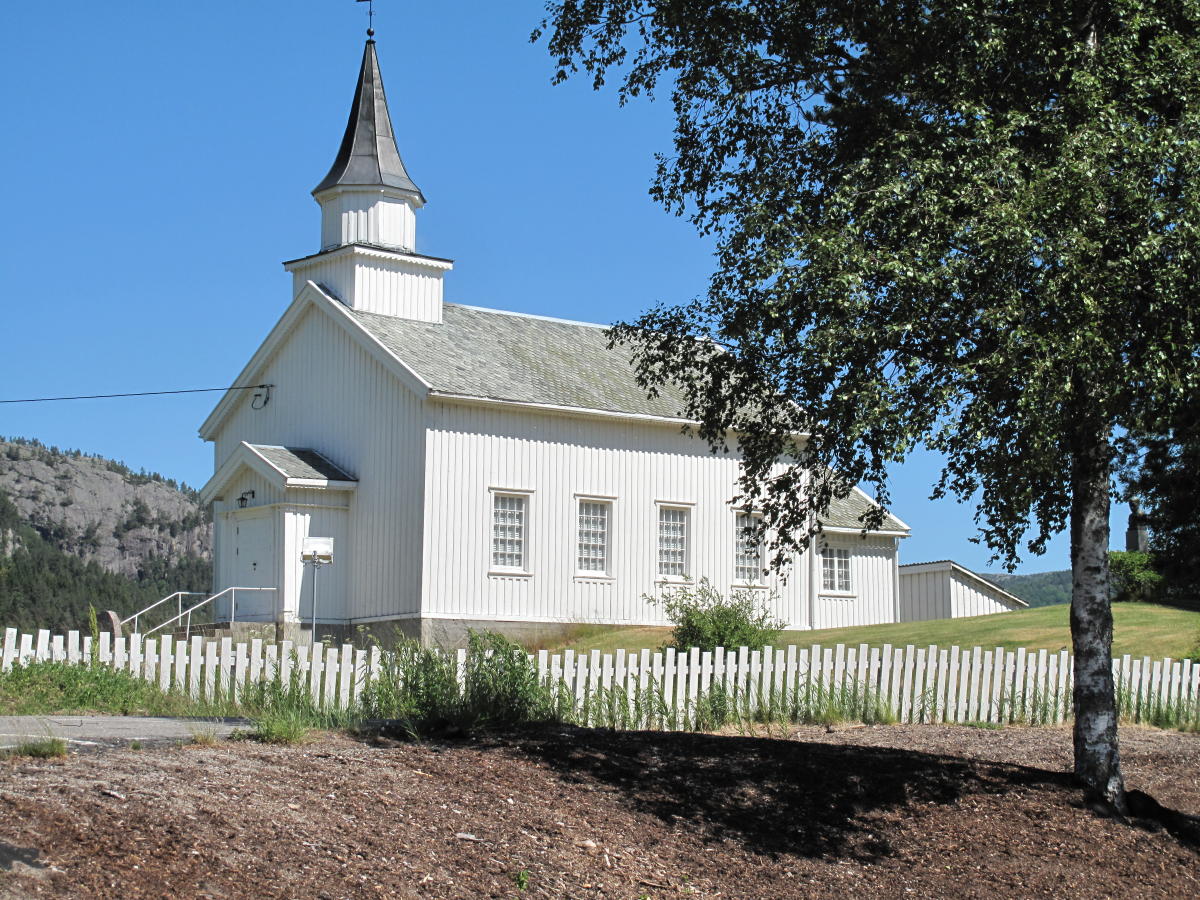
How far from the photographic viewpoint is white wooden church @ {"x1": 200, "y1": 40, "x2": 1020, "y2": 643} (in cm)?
2806

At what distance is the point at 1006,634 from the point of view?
25.2 meters

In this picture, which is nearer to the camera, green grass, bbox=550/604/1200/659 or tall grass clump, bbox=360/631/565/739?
tall grass clump, bbox=360/631/565/739

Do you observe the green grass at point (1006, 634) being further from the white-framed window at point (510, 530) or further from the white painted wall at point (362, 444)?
the white painted wall at point (362, 444)

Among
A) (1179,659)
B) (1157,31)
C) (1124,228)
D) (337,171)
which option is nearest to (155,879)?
(1124,228)

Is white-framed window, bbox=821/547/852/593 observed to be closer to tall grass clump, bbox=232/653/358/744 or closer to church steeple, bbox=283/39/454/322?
church steeple, bbox=283/39/454/322

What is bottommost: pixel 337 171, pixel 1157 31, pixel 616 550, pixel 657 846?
pixel 657 846

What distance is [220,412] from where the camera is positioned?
112 feet

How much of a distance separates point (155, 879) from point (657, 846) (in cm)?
341

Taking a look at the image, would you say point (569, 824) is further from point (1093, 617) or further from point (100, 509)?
point (100, 509)

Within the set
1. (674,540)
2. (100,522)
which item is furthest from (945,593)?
(100,522)

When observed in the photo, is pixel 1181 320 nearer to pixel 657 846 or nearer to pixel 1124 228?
pixel 1124 228

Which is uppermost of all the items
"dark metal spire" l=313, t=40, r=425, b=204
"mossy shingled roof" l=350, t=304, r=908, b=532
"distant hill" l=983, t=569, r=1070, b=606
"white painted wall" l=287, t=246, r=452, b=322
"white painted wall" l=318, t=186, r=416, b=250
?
"dark metal spire" l=313, t=40, r=425, b=204

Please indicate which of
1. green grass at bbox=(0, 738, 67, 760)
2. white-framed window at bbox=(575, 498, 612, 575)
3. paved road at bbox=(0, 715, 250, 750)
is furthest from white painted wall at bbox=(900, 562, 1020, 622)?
green grass at bbox=(0, 738, 67, 760)

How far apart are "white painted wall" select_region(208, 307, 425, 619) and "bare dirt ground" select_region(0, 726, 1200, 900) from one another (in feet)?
53.6
